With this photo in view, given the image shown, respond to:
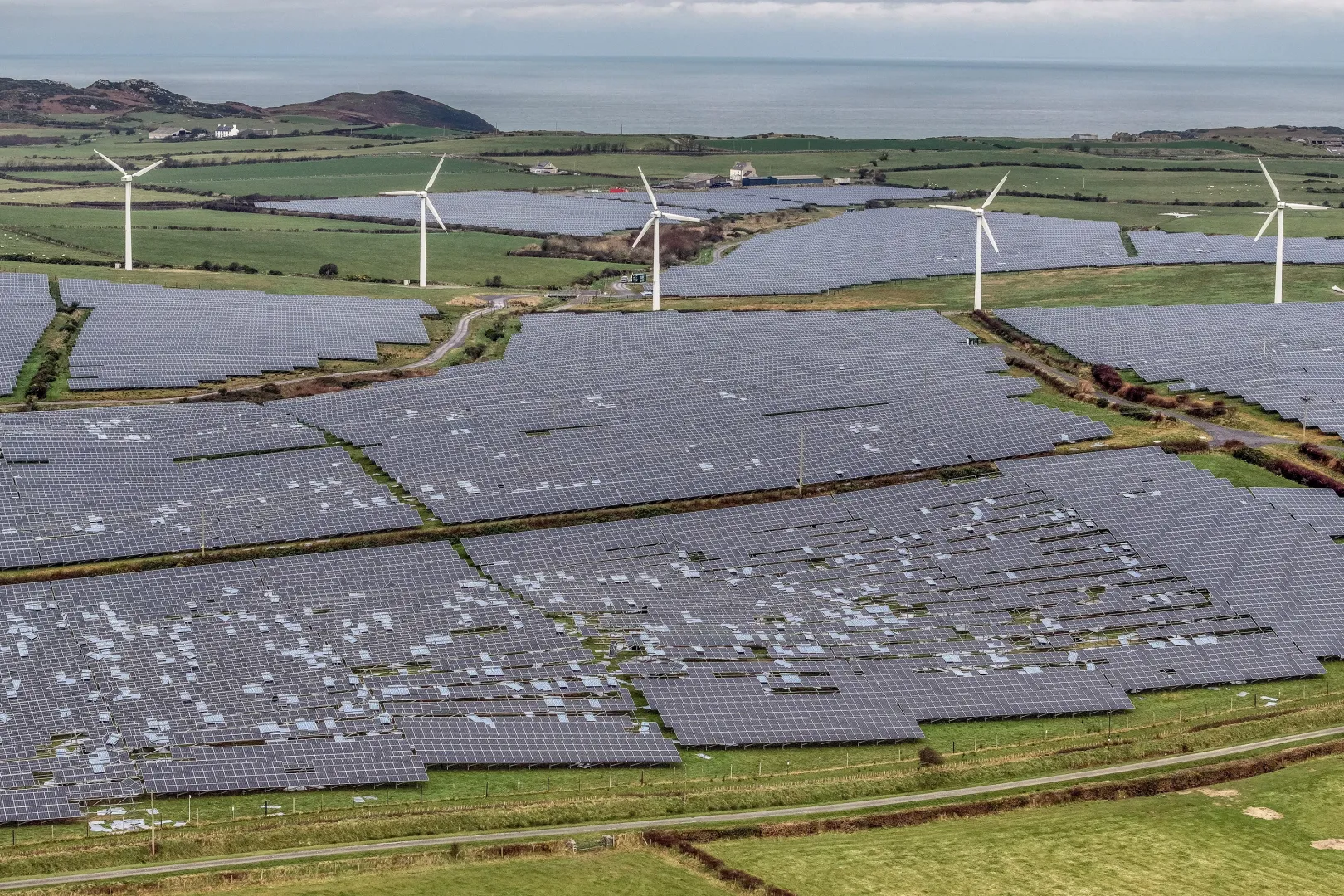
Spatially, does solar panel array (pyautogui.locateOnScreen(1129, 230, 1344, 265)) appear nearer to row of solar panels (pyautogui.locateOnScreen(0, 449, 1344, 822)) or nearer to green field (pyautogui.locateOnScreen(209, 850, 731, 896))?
row of solar panels (pyautogui.locateOnScreen(0, 449, 1344, 822))

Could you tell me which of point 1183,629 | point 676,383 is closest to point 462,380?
point 676,383

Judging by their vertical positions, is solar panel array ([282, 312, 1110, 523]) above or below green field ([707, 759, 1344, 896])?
above

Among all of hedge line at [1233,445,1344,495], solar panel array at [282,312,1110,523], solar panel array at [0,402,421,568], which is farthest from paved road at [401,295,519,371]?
hedge line at [1233,445,1344,495]

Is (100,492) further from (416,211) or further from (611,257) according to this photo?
(416,211)

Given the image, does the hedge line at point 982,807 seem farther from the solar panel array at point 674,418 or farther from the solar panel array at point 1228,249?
the solar panel array at point 1228,249

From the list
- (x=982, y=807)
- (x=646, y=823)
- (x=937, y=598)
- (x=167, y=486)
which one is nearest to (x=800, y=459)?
(x=937, y=598)


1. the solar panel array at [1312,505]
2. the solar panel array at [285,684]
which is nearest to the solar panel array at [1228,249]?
the solar panel array at [1312,505]
